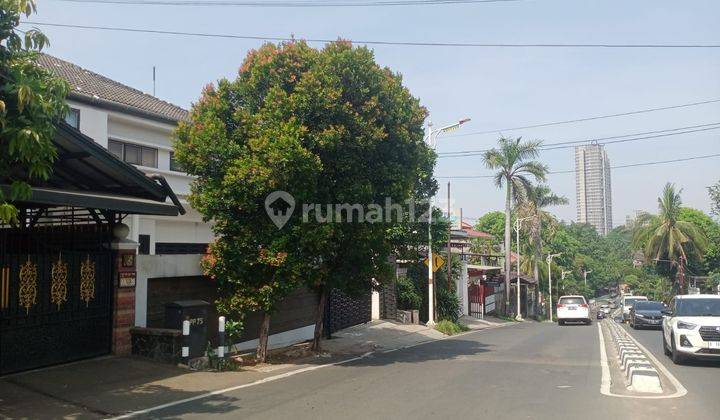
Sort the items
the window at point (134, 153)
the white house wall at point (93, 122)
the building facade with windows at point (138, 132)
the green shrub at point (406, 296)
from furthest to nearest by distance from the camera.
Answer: the green shrub at point (406, 296) → the window at point (134, 153) → the building facade with windows at point (138, 132) → the white house wall at point (93, 122)

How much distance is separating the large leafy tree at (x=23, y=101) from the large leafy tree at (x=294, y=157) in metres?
5.07

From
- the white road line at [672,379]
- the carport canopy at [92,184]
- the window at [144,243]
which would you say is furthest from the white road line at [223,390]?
the window at [144,243]

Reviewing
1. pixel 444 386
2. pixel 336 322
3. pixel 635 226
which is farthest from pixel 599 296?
pixel 444 386

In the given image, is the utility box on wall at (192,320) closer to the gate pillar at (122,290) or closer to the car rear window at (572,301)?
the gate pillar at (122,290)

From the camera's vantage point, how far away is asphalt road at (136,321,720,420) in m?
7.99

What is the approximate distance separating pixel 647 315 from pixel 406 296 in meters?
12.1

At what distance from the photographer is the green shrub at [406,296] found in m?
26.1

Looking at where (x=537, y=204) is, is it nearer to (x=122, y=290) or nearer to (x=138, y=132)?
(x=138, y=132)

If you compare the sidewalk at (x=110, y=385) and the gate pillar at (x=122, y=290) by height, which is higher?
the gate pillar at (x=122, y=290)

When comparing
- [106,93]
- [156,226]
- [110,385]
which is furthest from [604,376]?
[106,93]

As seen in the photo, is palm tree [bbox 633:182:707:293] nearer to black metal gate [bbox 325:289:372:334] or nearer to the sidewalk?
black metal gate [bbox 325:289:372:334]

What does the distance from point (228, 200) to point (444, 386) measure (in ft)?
18.5

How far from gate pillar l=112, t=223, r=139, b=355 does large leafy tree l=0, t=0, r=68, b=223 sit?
15.9 ft

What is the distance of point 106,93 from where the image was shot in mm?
20203
